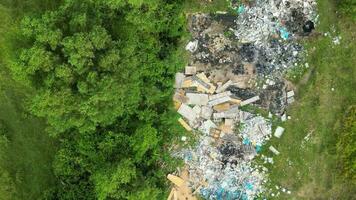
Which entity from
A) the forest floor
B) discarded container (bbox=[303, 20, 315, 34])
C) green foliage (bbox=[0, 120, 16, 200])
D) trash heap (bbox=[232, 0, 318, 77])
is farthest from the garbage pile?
green foliage (bbox=[0, 120, 16, 200])

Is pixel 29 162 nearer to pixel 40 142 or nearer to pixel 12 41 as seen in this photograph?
pixel 40 142

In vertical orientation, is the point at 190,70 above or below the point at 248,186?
above

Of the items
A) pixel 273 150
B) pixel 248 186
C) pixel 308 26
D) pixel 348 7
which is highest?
pixel 348 7

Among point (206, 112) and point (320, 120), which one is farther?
point (320, 120)

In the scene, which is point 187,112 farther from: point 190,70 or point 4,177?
point 4,177

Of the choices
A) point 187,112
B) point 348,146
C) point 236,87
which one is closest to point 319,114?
point 348,146
